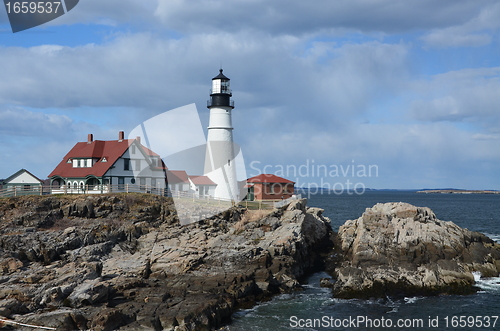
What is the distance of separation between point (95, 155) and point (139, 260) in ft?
54.4

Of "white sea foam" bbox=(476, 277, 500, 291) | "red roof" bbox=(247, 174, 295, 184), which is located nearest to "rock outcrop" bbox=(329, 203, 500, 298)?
"white sea foam" bbox=(476, 277, 500, 291)

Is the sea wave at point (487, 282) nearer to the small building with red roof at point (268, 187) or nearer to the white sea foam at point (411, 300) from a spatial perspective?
the white sea foam at point (411, 300)

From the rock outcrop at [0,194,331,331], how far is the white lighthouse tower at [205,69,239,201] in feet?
19.7

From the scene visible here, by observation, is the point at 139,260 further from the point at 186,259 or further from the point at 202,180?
the point at 202,180

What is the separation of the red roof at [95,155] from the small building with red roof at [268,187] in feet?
32.4

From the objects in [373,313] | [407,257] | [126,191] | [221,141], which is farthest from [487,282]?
[126,191]

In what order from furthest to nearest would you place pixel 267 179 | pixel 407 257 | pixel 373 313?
pixel 267 179 < pixel 407 257 < pixel 373 313

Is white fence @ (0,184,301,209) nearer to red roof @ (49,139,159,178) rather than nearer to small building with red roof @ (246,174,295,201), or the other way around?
red roof @ (49,139,159,178)

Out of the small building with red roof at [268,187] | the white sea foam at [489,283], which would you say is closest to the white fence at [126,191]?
the small building with red roof at [268,187]

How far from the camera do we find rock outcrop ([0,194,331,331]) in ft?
70.9

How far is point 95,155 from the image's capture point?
4203 centimetres

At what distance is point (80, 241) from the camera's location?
3088 cm

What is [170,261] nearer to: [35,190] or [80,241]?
[80,241]

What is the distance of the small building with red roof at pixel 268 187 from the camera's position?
4444cm
